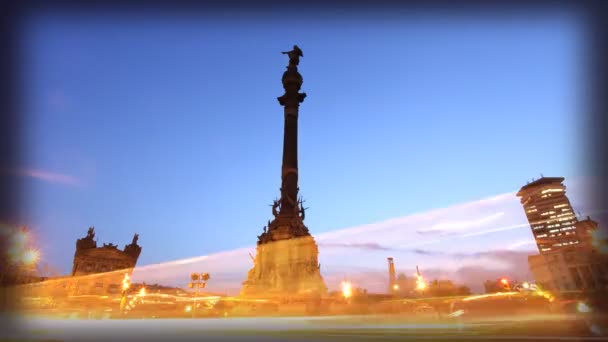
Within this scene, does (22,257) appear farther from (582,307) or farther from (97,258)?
(582,307)

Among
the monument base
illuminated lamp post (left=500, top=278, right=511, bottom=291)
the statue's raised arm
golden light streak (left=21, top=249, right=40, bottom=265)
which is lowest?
illuminated lamp post (left=500, top=278, right=511, bottom=291)

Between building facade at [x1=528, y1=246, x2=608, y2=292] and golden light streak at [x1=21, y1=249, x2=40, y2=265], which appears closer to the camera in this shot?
golden light streak at [x1=21, y1=249, x2=40, y2=265]

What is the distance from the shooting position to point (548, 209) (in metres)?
116

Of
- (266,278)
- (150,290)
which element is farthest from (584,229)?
(150,290)

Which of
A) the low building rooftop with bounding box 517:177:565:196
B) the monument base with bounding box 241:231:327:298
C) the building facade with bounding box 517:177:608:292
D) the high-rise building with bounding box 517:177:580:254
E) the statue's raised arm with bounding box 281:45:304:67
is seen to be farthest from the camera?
the low building rooftop with bounding box 517:177:565:196

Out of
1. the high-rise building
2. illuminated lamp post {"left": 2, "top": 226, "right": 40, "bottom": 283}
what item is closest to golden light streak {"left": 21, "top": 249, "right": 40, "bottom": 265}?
illuminated lamp post {"left": 2, "top": 226, "right": 40, "bottom": 283}

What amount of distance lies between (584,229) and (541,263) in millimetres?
16151

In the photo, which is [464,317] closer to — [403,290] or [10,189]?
[10,189]

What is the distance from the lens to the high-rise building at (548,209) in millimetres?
111375

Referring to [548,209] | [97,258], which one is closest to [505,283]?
[97,258]

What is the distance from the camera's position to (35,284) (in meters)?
41.2

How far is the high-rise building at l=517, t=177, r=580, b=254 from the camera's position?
111375 millimetres

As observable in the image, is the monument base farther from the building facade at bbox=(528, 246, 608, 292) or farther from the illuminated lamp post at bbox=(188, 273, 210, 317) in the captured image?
the building facade at bbox=(528, 246, 608, 292)

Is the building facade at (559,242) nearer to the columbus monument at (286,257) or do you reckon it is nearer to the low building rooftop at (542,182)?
the low building rooftop at (542,182)
